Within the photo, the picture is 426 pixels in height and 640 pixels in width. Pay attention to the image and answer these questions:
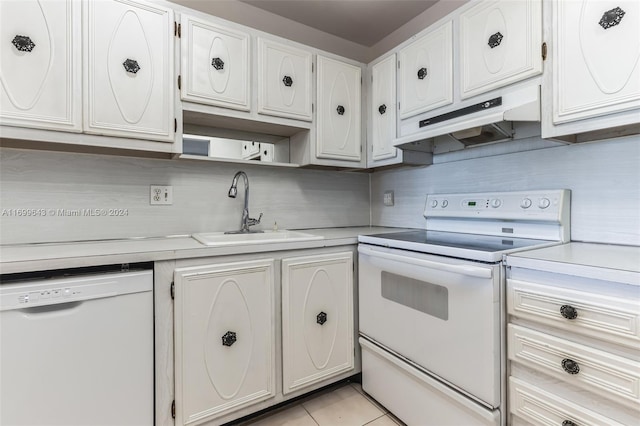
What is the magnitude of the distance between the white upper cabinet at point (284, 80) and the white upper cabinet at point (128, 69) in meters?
0.49

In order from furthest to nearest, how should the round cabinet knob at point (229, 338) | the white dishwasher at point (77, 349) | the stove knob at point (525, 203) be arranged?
the stove knob at point (525, 203)
the round cabinet knob at point (229, 338)
the white dishwasher at point (77, 349)

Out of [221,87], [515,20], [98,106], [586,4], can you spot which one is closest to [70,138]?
[98,106]

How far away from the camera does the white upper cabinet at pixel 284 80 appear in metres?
1.77

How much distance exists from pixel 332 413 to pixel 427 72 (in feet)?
6.39

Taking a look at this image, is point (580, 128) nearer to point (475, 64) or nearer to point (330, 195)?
point (475, 64)

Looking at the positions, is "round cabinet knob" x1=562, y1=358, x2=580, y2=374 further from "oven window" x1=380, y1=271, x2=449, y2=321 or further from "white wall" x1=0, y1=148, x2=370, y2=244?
"white wall" x1=0, y1=148, x2=370, y2=244

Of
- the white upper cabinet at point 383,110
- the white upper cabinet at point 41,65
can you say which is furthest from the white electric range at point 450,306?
the white upper cabinet at point 41,65

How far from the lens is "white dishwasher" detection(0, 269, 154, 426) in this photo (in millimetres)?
995

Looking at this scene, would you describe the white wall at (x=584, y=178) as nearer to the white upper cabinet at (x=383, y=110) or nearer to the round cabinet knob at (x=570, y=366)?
the white upper cabinet at (x=383, y=110)

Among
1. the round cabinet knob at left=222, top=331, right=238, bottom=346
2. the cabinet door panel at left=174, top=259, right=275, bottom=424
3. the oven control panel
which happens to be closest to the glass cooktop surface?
the oven control panel

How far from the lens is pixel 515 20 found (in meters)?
1.35

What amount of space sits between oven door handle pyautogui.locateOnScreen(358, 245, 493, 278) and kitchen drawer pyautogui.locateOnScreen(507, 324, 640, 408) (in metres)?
0.22

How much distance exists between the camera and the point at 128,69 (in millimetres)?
1410

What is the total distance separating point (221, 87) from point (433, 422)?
193 cm
